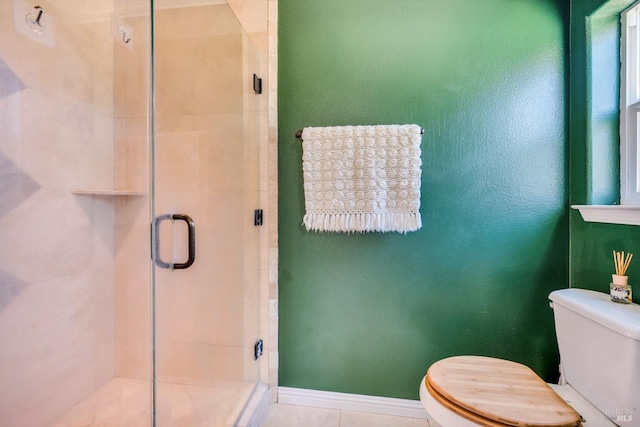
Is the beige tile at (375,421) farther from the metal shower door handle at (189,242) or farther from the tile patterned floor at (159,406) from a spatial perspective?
the metal shower door handle at (189,242)

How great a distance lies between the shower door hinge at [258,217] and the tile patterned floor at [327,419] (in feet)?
3.13

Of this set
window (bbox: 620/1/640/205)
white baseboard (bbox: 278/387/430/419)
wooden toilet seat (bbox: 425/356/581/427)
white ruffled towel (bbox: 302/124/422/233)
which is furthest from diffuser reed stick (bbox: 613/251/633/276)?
white baseboard (bbox: 278/387/430/419)

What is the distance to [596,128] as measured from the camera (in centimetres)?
119

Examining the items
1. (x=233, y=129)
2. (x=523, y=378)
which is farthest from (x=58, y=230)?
(x=523, y=378)

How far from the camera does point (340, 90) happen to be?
1.40 meters

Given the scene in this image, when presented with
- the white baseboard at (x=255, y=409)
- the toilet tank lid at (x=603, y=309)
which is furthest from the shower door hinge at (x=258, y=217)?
the toilet tank lid at (x=603, y=309)

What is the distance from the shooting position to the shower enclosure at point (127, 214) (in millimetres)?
1121

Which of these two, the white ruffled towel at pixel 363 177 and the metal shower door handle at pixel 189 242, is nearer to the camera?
the metal shower door handle at pixel 189 242

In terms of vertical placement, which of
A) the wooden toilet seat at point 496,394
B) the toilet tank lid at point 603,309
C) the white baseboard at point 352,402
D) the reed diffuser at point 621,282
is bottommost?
the white baseboard at point 352,402

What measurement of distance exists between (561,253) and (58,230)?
7.61ft

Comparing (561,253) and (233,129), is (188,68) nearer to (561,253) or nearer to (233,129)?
(233,129)

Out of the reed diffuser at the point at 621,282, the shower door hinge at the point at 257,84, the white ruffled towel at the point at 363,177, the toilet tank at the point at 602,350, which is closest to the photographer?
the toilet tank at the point at 602,350

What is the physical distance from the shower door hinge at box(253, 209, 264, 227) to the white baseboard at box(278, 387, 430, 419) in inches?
34.9

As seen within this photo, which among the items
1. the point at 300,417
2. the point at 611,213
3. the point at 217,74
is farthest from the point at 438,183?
the point at 300,417
